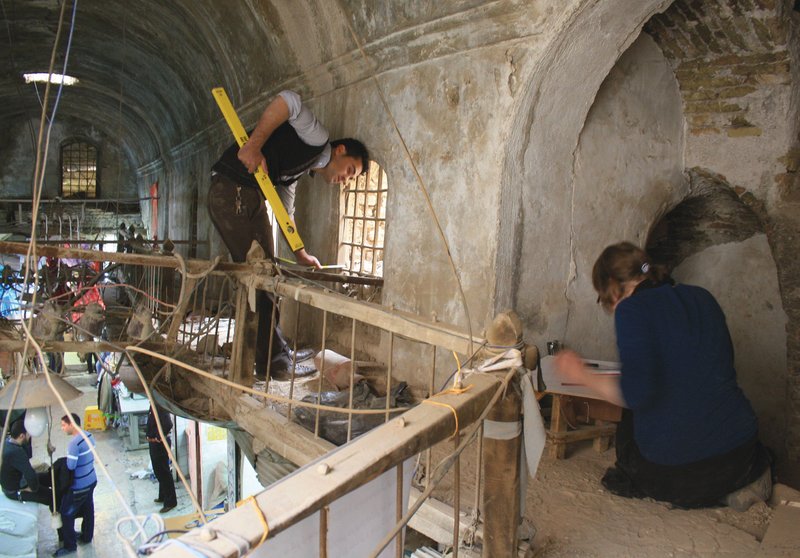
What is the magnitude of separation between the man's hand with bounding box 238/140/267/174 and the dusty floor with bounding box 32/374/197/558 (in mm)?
5699

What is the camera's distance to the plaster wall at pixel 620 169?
505 cm

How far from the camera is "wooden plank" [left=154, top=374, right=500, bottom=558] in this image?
1.21 metres

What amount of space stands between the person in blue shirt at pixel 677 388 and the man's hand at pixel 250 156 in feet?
10.2

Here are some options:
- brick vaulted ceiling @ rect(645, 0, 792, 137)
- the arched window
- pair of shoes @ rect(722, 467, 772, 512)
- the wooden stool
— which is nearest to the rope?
pair of shoes @ rect(722, 467, 772, 512)

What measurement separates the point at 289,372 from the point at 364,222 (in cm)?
205

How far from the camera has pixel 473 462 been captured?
4027 mm

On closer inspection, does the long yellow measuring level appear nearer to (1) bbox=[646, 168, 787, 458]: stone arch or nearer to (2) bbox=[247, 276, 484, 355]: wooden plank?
(2) bbox=[247, 276, 484, 355]: wooden plank

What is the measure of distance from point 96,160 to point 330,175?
21197 millimetres

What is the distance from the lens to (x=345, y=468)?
1.45 metres

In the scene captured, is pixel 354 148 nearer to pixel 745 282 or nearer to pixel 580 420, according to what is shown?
pixel 580 420

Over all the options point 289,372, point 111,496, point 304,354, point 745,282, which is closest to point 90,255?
point 289,372

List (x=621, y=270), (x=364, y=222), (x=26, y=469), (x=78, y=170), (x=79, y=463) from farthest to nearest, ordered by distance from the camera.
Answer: (x=78, y=170) < (x=79, y=463) < (x=26, y=469) < (x=364, y=222) < (x=621, y=270)

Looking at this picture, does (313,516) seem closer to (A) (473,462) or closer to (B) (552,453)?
(A) (473,462)

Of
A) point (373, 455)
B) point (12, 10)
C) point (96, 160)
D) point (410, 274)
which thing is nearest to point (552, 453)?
point (410, 274)
